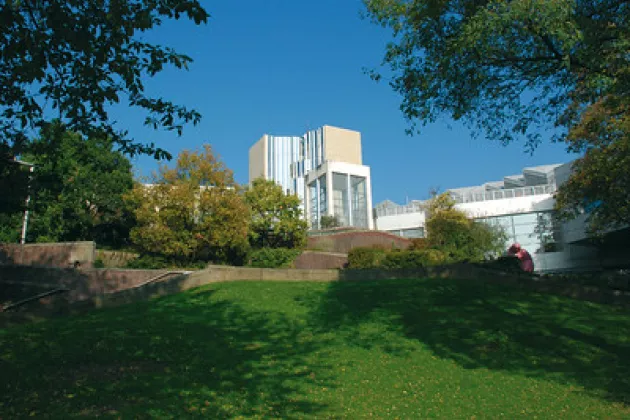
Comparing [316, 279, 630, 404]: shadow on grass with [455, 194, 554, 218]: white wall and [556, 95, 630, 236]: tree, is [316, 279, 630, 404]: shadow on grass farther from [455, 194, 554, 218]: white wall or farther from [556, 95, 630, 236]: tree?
[455, 194, 554, 218]: white wall

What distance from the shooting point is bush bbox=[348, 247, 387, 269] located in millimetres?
31828

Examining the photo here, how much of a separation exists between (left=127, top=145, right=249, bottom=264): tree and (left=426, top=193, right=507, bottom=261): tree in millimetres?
14122

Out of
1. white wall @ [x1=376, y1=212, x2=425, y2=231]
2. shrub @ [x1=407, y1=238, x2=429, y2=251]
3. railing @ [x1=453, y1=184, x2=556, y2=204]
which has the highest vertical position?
railing @ [x1=453, y1=184, x2=556, y2=204]

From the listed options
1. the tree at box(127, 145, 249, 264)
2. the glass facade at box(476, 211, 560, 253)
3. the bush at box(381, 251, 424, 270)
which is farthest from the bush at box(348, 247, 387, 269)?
the glass facade at box(476, 211, 560, 253)

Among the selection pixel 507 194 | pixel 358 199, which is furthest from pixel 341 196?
pixel 507 194

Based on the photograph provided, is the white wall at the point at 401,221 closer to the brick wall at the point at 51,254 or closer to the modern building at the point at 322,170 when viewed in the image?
the modern building at the point at 322,170

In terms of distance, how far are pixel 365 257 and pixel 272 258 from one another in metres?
6.54

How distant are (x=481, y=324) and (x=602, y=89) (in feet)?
22.7

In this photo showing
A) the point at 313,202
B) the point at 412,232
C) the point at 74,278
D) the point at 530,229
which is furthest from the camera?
the point at 313,202

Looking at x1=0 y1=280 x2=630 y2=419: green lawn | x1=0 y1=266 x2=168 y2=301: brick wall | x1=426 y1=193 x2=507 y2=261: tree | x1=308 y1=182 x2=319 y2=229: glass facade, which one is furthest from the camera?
x1=308 y1=182 x2=319 y2=229: glass facade

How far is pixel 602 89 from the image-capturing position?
9961 mm

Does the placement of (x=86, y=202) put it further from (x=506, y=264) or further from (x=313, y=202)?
(x=313, y=202)

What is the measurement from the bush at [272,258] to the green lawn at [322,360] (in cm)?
1668

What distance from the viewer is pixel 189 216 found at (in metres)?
29.0
